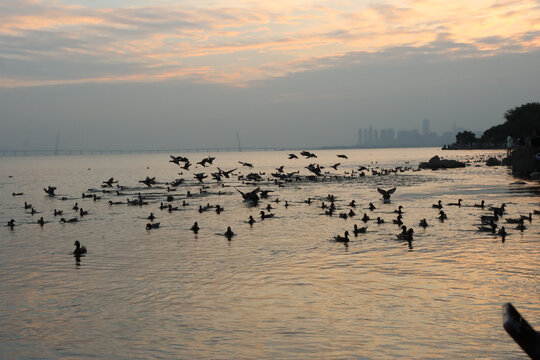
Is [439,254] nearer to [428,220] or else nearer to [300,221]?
[428,220]

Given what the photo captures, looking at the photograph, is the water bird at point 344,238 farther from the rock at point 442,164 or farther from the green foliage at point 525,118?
the green foliage at point 525,118

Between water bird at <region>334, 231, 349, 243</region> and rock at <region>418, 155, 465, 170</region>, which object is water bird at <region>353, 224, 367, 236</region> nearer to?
water bird at <region>334, 231, 349, 243</region>

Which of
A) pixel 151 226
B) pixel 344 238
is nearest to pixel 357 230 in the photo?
pixel 344 238

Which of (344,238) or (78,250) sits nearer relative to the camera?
(78,250)

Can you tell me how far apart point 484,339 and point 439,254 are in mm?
9888

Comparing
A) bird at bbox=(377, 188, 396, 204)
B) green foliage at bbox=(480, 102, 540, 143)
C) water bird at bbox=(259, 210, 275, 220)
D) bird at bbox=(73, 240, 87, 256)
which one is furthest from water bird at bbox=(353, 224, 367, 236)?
green foliage at bbox=(480, 102, 540, 143)

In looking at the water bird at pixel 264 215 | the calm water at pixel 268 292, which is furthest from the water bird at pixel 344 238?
the water bird at pixel 264 215

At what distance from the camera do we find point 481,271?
1869cm

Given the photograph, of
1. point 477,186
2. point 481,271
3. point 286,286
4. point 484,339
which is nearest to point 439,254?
point 481,271

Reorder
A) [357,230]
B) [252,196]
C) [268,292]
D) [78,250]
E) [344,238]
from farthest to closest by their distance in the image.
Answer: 1. [252,196]
2. [357,230]
3. [344,238]
4. [78,250]
5. [268,292]

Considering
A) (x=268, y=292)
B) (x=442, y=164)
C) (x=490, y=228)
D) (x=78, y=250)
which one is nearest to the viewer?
(x=268, y=292)

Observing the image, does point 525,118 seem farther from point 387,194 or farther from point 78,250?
point 78,250

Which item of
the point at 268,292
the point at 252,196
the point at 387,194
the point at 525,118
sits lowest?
the point at 268,292

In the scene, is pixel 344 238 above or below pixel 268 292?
above
